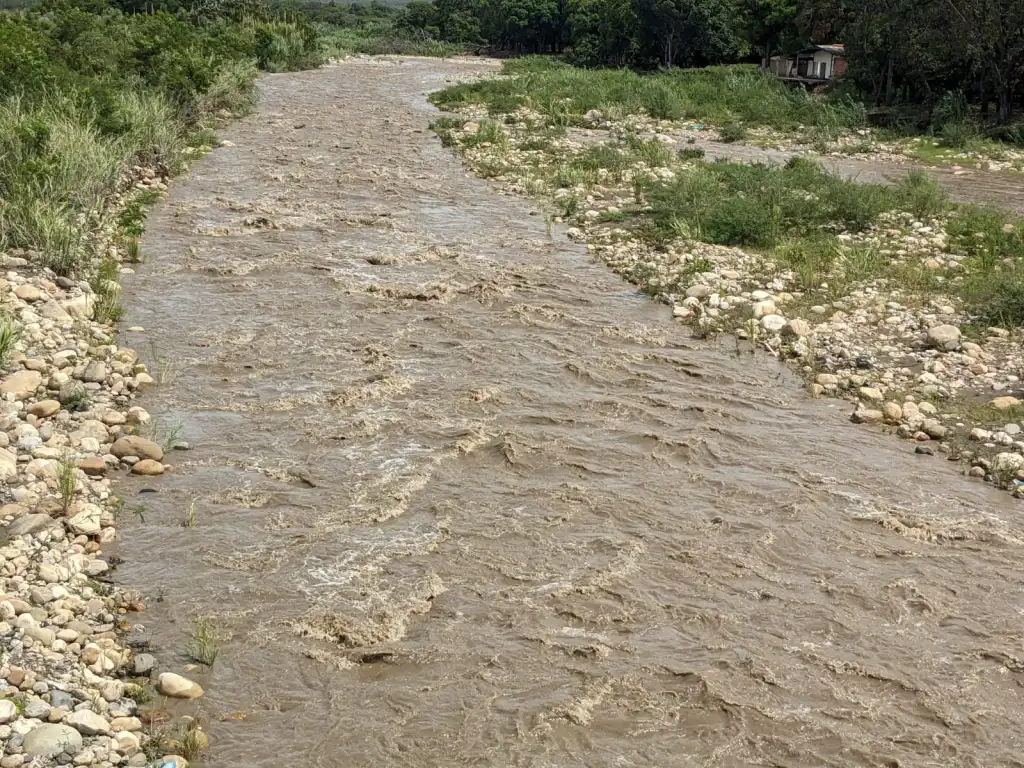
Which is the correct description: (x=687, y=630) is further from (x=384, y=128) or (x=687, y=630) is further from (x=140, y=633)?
(x=384, y=128)

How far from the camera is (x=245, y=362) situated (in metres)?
9.95

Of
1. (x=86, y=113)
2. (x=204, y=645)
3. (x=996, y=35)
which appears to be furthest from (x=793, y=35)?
(x=204, y=645)

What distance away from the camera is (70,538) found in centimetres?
650

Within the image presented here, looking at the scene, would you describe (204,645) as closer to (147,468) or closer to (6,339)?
(147,468)

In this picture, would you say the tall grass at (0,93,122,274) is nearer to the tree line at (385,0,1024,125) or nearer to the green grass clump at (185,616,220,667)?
the green grass clump at (185,616,220,667)

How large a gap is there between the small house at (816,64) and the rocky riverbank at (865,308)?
24155 millimetres

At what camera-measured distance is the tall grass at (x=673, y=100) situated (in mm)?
27812

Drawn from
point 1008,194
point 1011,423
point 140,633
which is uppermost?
point 1008,194

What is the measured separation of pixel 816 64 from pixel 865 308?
3338 centimetres

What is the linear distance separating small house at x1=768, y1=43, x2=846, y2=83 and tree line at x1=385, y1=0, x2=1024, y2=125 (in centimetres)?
82

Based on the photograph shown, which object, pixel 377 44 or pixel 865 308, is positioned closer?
pixel 865 308

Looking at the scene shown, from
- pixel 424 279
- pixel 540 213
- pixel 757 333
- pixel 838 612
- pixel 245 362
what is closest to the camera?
pixel 838 612

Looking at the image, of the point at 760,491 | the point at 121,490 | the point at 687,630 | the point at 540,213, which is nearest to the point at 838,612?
the point at 687,630

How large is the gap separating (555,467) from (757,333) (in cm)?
387
